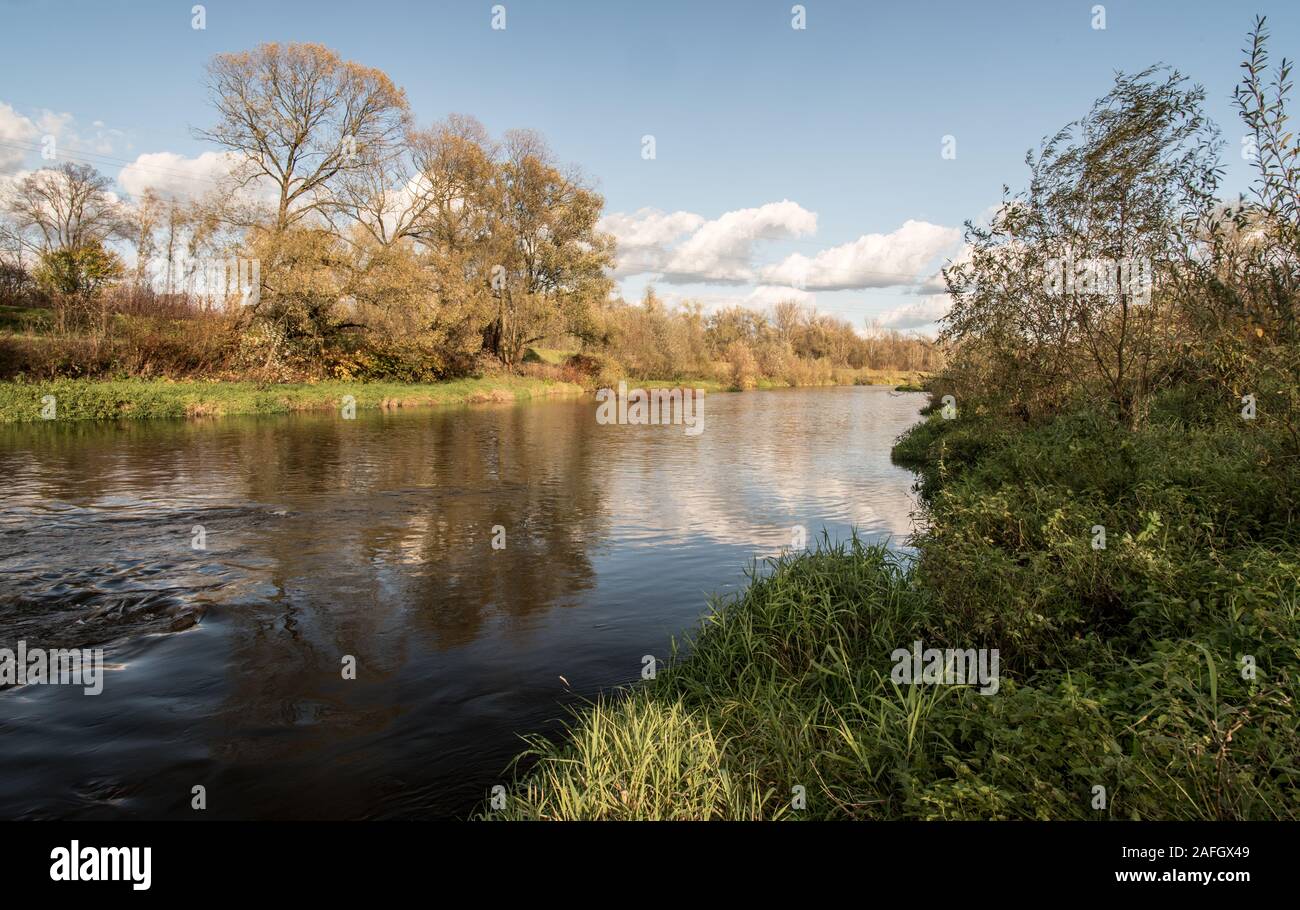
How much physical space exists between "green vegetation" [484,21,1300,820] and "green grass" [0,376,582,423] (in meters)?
29.2

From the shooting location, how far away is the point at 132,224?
5262cm

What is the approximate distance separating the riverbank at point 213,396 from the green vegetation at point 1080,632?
955 inches

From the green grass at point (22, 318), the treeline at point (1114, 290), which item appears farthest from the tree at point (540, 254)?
the treeline at point (1114, 290)

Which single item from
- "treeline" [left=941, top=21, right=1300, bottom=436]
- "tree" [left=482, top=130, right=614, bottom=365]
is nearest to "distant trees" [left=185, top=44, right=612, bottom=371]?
"tree" [left=482, top=130, right=614, bottom=365]

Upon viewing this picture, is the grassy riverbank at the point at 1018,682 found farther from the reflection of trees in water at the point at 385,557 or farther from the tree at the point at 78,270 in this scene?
the tree at the point at 78,270

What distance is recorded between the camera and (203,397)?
31.5 metres

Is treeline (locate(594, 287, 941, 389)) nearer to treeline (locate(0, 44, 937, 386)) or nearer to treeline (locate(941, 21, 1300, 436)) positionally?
treeline (locate(0, 44, 937, 386))

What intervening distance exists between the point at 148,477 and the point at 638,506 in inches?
451

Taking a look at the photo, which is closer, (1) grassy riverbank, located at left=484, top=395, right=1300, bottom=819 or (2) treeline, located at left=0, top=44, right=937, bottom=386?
(1) grassy riverbank, located at left=484, top=395, right=1300, bottom=819

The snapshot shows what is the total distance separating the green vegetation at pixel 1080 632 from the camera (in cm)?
423

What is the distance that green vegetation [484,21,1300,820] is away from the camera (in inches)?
167

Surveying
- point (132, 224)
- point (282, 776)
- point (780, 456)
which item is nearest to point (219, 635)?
point (282, 776)
